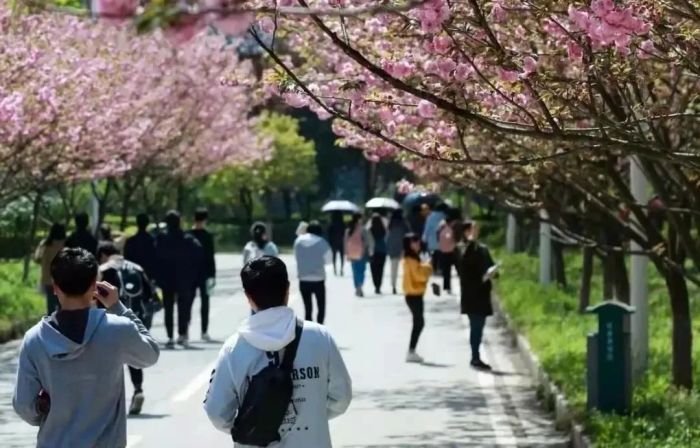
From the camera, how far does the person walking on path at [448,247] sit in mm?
32750

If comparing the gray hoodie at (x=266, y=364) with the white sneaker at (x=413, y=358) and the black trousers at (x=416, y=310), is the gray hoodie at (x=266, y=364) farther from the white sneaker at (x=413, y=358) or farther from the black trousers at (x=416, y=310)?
the white sneaker at (x=413, y=358)

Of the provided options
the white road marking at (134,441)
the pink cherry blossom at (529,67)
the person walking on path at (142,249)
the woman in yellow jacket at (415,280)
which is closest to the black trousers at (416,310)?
the woman in yellow jacket at (415,280)

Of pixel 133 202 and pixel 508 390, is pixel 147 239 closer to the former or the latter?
pixel 508 390

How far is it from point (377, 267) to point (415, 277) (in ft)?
46.7

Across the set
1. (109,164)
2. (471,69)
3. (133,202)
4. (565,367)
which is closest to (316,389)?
(471,69)

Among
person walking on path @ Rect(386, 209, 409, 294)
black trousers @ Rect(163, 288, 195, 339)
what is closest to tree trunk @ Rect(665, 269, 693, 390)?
black trousers @ Rect(163, 288, 195, 339)

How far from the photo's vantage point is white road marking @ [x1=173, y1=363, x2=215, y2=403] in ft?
51.5

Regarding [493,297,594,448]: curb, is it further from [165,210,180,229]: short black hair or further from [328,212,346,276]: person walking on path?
[328,212,346,276]: person walking on path

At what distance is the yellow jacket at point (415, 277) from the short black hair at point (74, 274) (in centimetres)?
1234

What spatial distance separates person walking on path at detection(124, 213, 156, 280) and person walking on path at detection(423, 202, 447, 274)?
16.0 metres

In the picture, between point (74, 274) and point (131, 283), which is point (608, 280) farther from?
point (74, 274)

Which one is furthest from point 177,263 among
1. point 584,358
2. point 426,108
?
point 426,108

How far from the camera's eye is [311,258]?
20641mm

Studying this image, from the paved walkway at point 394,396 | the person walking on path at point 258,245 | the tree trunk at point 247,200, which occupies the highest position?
the tree trunk at point 247,200
